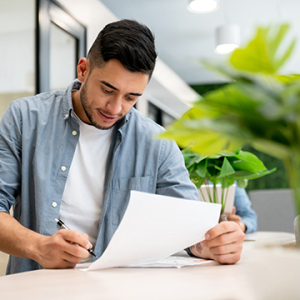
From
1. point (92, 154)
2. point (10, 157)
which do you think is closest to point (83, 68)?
point (92, 154)

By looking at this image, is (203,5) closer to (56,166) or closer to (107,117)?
(107,117)

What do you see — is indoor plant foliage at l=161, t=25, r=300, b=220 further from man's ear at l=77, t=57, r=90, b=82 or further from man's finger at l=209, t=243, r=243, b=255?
man's ear at l=77, t=57, r=90, b=82

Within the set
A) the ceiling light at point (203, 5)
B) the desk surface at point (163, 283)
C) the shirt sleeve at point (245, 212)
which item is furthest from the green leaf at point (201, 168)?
the ceiling light at point (203, 5)

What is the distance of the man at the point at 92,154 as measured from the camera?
1143mm

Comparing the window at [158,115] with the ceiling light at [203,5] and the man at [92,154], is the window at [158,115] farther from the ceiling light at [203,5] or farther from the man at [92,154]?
the man at [92,154]

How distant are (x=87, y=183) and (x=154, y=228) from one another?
0.58 metres

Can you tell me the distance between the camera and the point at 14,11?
6.95 feet

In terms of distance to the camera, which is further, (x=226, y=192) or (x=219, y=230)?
(x=226, y=192)

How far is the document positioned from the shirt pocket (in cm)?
37

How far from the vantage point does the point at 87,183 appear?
1.24 m

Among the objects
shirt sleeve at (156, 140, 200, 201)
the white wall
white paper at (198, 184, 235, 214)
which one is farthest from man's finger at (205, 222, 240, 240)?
white paper at (198, 184, 235, 214)

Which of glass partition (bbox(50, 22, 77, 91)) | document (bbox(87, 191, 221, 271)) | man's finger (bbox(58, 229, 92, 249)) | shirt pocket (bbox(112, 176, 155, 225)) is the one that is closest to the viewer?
document (bbox(87, 191, 221, 271))

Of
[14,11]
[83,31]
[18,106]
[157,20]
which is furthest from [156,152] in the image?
[157,20]

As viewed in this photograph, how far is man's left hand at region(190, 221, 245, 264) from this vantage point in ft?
2.77
